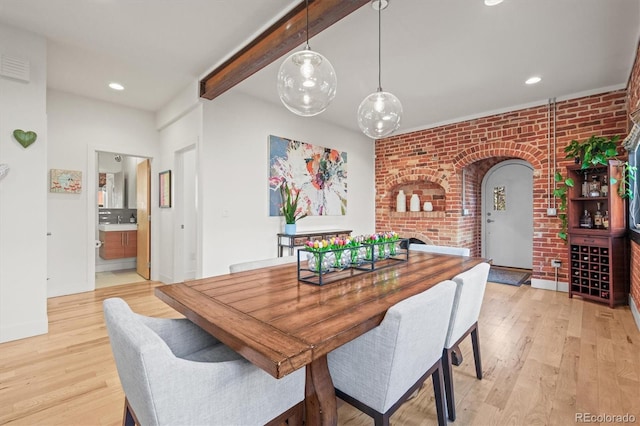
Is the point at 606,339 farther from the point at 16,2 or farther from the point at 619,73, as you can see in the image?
the point at 16,2

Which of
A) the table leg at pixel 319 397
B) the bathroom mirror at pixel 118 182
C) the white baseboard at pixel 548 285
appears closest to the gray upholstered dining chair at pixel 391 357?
the table leg at pixel 319 397

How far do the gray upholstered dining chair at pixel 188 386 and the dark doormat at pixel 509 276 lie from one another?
4.38 meters

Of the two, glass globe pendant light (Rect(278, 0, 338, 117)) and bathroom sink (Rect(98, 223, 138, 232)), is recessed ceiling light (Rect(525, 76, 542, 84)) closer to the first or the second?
glass globe pendant light (Rect(278, 0, 338, 117))

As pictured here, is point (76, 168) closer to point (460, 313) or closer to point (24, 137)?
point (24, 137)

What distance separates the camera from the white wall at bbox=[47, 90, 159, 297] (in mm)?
3846

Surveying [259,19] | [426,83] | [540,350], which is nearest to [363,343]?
[540,350]

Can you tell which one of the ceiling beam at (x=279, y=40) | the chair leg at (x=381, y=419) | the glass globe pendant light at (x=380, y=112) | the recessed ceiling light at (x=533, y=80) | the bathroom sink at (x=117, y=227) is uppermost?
the recessed ceiling light at (x=533, y=80)

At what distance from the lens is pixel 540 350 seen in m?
2.34

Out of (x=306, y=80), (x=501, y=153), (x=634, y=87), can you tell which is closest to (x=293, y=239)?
(x=306, y=80)

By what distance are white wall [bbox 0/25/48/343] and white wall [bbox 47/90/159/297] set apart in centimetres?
147

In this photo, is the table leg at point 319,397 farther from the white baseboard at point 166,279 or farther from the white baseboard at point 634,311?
the white baseboard at point 166,279

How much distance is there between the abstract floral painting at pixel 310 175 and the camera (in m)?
4.20

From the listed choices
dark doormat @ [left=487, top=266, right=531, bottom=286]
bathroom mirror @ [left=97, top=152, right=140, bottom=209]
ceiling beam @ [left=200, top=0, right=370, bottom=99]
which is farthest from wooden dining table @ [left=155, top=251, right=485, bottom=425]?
bathroom mirror @ [left=97, top=152, right=140, bottom=209]

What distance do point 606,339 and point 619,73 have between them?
2848mm
